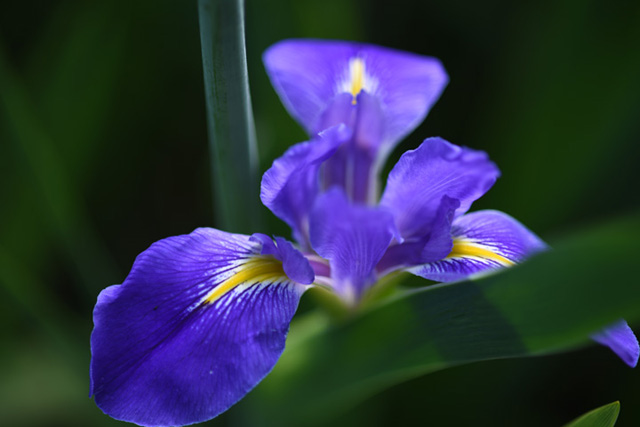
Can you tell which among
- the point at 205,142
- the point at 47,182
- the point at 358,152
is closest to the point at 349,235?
the point at 358,152

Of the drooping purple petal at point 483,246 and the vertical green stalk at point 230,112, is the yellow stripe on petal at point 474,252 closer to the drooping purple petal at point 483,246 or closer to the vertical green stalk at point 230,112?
the drooping purple petal at point 483,246

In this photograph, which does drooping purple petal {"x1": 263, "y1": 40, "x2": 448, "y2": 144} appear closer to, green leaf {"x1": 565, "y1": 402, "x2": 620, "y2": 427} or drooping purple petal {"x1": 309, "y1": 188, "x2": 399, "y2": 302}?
drooping purple petal {"x1": 309, "y1": 188, "x2": 399, "y2": 302}

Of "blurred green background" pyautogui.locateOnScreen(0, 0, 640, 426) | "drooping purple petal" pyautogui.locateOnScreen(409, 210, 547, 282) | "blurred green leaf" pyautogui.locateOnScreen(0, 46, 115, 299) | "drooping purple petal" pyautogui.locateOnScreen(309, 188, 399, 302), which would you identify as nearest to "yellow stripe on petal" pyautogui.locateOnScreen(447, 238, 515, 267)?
"drooping purple petal" pyautogui.locateOnScreen(409, 210, 547, 282)

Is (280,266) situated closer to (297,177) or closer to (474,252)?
(297,177)

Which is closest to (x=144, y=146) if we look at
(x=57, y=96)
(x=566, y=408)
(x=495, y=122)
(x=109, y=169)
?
(x=109, y=169)

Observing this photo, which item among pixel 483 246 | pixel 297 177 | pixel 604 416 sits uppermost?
pixel 297 177

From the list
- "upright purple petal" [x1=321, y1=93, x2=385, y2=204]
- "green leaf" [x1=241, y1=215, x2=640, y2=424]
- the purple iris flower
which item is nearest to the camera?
"green leaf" [x1=241, y1=215, x2=640, y2=424]

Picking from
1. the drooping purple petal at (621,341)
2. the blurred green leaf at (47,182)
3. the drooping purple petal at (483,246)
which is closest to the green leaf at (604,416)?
the drooping purple petal at (621,341)
